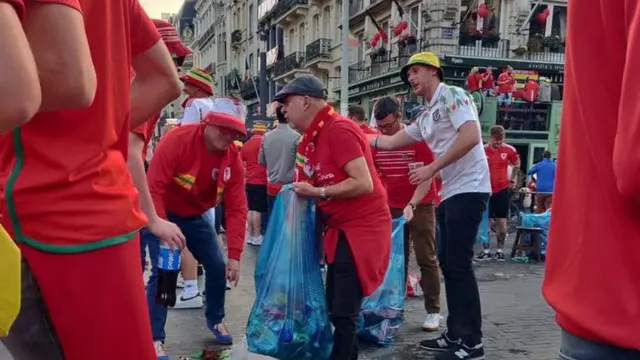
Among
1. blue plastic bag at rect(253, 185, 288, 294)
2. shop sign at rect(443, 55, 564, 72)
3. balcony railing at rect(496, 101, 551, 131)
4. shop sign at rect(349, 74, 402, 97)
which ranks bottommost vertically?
blue plastic bag at rect(253, 185, 288, 294)

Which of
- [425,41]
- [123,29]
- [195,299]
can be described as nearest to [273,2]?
[425,41]

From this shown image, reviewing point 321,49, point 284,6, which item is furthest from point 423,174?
point 284,6

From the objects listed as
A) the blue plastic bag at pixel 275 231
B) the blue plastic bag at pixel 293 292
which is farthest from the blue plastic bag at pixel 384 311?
the blue plastic bag at pixel 275 231

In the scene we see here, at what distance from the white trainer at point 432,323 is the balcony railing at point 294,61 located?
32.4 meters

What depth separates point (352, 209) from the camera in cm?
370

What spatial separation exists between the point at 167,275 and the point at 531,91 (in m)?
20.5

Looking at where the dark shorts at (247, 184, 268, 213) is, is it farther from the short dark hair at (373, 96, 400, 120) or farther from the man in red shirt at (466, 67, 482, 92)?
the man in red shirt at (466, 67, 482, 92)

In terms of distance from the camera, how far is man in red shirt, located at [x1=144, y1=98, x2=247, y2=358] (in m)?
4.04

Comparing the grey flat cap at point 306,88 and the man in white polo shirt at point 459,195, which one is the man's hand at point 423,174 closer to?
the man in white polo shirt at point 459,195

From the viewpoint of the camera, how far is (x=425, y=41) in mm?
24312

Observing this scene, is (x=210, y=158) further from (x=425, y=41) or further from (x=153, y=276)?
(x=425, y=41)

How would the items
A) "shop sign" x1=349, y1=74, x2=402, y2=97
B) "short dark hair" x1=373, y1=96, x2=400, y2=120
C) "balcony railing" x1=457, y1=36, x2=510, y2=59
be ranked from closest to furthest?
"short dark hair" x1=373, y1=96, x2=400, y2=120, "balcony railing" x1=457, y1=36, x2=510, y2=59, "shop sign" x1=349, y1=74, x2=402, y2=97

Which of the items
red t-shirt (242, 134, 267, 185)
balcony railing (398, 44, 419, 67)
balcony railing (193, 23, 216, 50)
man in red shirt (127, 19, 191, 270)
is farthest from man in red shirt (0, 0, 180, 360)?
balcony railing (193, 23, 216, 50)

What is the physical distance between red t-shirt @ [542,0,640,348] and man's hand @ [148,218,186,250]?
1.49 meters
